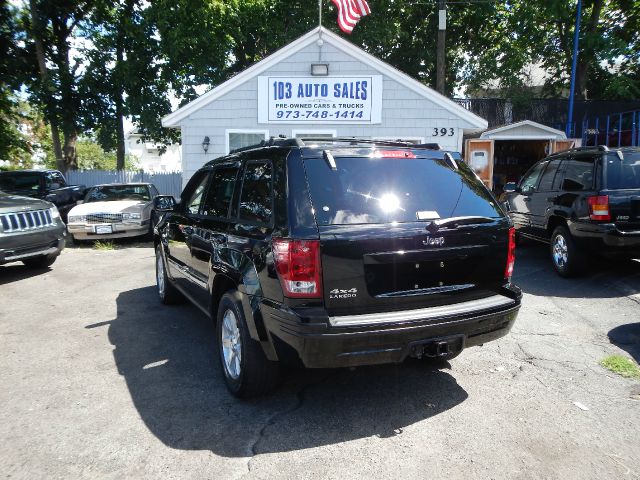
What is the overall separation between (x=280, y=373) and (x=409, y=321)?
3.35 ft

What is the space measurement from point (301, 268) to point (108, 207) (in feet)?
31.0

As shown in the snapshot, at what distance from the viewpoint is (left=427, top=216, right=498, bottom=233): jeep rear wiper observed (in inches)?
123

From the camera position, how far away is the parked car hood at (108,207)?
1083 cm

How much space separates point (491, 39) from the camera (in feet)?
89.0

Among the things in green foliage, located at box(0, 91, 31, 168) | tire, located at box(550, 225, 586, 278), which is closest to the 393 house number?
tire, located at box(550, 225, 586, 278)

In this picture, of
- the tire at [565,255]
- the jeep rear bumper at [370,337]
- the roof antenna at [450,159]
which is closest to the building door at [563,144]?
the tire at [565,255]

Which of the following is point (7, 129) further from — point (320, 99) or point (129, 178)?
point (320, 99)

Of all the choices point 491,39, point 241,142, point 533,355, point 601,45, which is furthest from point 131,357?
point 491,39

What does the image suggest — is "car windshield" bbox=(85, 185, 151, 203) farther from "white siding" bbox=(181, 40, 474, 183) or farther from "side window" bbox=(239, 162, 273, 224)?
"side window" bbox=(239, 162, 273, 224)

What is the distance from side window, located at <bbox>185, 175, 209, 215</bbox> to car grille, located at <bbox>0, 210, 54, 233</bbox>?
147 inches

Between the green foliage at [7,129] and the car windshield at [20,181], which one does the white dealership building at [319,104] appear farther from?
the green foliage at [7,129]

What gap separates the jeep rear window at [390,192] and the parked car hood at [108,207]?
8.95 m

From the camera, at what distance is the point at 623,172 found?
6363mm

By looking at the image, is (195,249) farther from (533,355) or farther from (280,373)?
(533,355)
